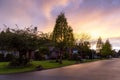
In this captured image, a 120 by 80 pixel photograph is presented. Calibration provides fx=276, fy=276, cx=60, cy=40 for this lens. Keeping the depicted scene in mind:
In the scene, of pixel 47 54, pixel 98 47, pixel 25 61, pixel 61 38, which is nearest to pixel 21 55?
pixel 25 61

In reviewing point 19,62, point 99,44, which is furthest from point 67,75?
point 99,44

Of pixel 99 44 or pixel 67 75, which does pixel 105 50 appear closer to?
pixel 99 44

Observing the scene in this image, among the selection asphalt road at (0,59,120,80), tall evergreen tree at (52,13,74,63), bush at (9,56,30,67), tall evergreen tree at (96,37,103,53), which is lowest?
asphalt road at (0,59,120,80)

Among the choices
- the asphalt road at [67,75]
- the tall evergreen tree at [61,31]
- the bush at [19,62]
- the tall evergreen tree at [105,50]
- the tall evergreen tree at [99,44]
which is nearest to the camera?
the asphalt road at [67,75]

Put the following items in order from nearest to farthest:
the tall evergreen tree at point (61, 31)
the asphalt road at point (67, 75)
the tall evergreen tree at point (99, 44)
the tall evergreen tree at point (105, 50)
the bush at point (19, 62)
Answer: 1. the asphalt road at point (67, 75)
2. the bush at point (19, 62)
3. the tall evergreen tree at point (61, 31)
4. the tall evergreen tree at point (105, 50)
5. the tall evergreen tree at point (99, 44)

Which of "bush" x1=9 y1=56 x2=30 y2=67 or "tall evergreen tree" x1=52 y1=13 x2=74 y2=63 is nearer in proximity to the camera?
"bush" x1=9 y1=56 x2=30 y2=67

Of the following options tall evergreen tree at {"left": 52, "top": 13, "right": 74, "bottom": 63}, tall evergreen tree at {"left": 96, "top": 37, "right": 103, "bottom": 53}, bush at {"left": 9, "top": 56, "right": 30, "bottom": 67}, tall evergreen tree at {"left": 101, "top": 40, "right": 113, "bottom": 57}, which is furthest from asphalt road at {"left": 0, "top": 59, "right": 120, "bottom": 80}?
tall evergreen tree at {"left": 96, "top": 37, "right": 103, "bottom": 53}

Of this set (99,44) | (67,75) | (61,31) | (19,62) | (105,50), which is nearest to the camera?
(67,75)

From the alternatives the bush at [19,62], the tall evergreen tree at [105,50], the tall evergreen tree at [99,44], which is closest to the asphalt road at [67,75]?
the bush at [19,62]

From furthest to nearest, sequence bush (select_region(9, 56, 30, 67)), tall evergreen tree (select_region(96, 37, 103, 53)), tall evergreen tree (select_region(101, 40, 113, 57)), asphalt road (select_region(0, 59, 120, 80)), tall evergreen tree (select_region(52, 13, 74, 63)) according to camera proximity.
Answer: tall evergreen tree (select_region(96, 37, 103, 53))
tall evergreen tree (select_region(101, 40, 113, 57))
tall evergreen tree (select_region(52, 13, 74, 63))
bush (select_region(9, 56, 30, 67))
asphalt road (select_region(0, 59, 120, 80))

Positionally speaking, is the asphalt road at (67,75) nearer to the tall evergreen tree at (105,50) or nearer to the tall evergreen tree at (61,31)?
the tall evergreen tree at (61,31)

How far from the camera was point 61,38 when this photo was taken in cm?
5997

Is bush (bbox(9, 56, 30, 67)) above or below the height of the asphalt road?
above

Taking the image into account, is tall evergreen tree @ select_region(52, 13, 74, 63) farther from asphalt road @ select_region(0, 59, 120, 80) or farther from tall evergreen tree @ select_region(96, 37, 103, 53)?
tall evergreen tree @ select_region(96, 37, 103, 53)
